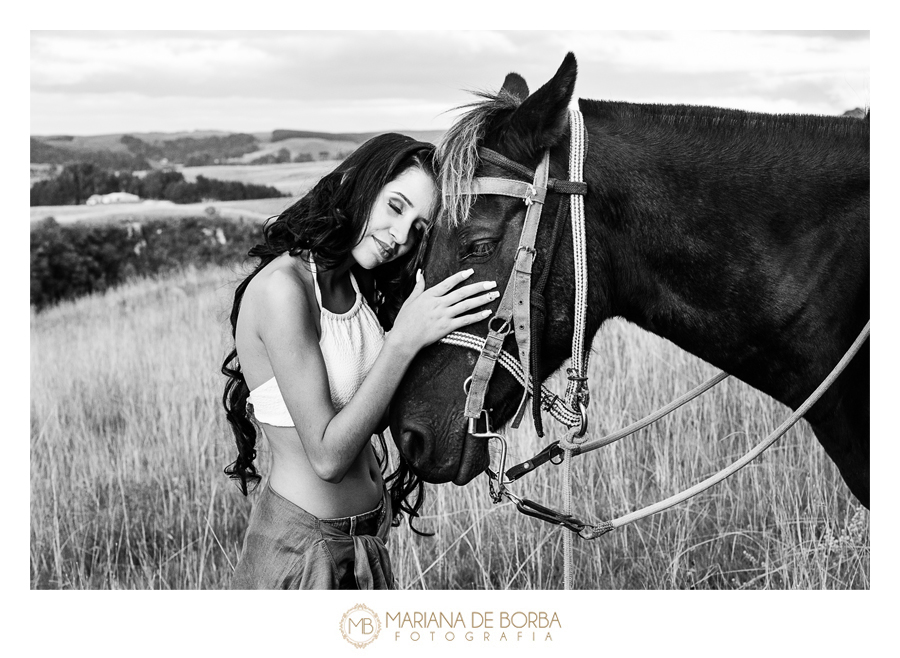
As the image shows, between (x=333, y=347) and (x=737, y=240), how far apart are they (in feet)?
3.95

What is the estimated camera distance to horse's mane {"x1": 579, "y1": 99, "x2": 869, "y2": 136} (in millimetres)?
2160

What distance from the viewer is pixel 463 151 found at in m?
2.04

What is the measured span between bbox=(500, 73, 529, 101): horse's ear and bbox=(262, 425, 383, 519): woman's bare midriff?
1264 mm

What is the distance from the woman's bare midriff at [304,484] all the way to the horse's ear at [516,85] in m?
1.26

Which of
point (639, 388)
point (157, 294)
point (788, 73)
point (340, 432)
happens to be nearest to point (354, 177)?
point (340, 432)

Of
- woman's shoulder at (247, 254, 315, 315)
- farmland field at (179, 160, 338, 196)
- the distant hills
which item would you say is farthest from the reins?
farmland field at (179, 160, 338, 196)

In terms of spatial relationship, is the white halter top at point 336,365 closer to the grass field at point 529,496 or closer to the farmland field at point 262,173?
the grass field at point 529,496

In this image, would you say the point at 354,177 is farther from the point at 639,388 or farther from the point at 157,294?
the point at 157,294

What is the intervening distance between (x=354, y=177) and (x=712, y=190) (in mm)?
1044

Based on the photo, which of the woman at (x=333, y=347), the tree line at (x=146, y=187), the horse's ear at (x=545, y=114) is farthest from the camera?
the tree line at (x=146, y=187)

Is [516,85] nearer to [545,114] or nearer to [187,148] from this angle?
[545,114]

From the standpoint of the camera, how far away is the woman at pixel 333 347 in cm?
203

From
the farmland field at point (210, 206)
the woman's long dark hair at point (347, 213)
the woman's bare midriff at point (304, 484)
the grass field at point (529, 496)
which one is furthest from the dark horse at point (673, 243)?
the farmland field at point (210, 206)

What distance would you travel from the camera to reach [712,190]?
208 centimetres
